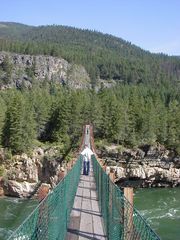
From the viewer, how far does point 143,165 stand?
53.7 m

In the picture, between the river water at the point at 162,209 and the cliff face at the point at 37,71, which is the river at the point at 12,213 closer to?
the river water at the point at 162,209

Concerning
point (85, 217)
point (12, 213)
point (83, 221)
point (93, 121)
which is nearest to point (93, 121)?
point (93, 121)

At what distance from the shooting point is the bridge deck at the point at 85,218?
8.40 meters

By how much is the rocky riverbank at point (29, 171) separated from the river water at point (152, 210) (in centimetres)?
294

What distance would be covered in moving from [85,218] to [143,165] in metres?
44.5

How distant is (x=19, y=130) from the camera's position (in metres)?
51.3

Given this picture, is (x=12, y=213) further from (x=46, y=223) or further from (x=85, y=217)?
(x=46, y=223)

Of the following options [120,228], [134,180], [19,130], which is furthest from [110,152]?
[120,228]

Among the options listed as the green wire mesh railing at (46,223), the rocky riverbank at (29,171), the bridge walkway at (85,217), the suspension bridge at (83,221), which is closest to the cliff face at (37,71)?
the rocky riverbank at (29,171)

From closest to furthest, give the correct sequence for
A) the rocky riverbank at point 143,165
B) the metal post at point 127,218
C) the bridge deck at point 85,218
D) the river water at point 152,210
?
1. the metal post at point 127,218
2. the bridge deck at point 85,218
3. the river water at point 152,210
4. the rocky riverbank at point 143,165

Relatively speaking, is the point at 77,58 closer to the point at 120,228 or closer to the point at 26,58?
the point at 26,58

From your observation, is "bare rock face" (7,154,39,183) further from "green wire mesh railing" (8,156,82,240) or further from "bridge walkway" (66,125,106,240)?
"green wire mesh railing" (8,156,82,240)

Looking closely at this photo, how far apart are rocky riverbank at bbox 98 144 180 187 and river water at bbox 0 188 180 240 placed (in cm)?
328

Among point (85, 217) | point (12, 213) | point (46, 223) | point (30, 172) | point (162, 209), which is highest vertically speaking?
point (46, 223)
